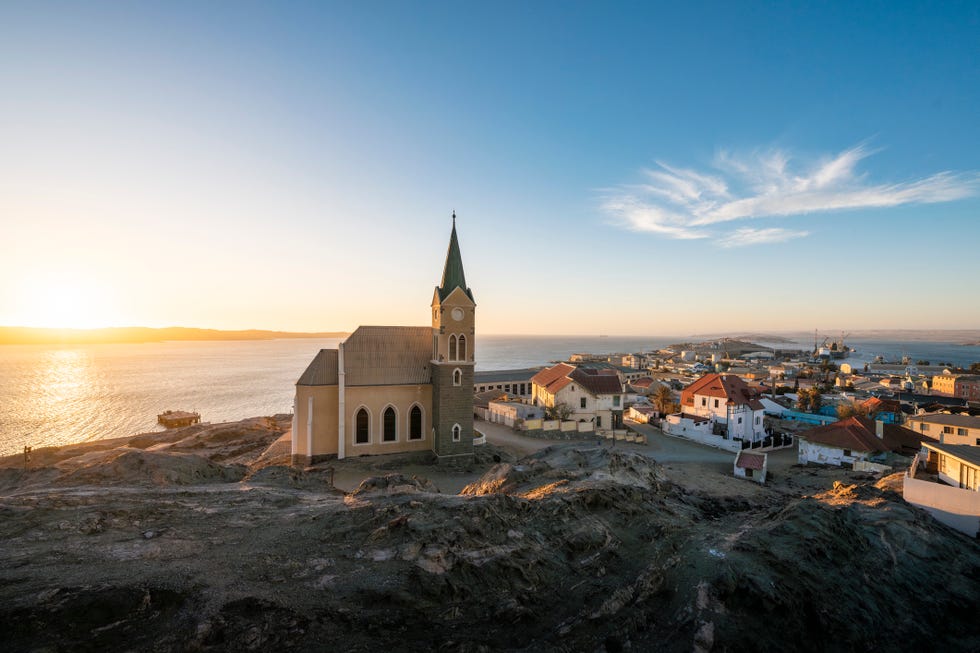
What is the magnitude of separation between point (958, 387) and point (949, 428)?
2000 inches

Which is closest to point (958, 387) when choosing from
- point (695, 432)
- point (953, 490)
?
point (695, 432)

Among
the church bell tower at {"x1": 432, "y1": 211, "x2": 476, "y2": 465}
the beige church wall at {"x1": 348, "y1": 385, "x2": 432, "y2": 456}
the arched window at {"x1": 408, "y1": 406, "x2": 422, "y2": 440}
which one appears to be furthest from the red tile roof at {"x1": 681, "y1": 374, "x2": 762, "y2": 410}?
the arched window at {"x1": 408, "y1": 406, "x2": 422, "y2": 440}

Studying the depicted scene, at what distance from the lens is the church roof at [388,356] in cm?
2941

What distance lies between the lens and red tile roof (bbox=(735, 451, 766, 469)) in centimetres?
3116

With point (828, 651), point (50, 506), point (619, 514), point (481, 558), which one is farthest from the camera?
point (619, 514)

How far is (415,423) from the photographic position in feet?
100

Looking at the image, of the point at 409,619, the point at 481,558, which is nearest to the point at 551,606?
the point at 481,558

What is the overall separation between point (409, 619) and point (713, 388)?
4428 cm

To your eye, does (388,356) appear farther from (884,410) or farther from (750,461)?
(884,410)

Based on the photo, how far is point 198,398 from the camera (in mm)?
80500

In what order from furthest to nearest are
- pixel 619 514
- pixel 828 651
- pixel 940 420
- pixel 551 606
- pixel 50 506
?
1. pixel 940 420
2. pixel 619 514
3. pixel 50 506
4. pixel 551 606
5. pixel 828 651

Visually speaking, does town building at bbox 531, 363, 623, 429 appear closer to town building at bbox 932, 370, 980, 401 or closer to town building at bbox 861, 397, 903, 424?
Answer: town building at bbox 861, 397, 903, 424

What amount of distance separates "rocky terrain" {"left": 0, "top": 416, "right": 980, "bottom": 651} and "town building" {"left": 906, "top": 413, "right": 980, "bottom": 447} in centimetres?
2961

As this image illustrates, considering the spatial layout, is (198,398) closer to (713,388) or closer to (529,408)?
(529,408)
